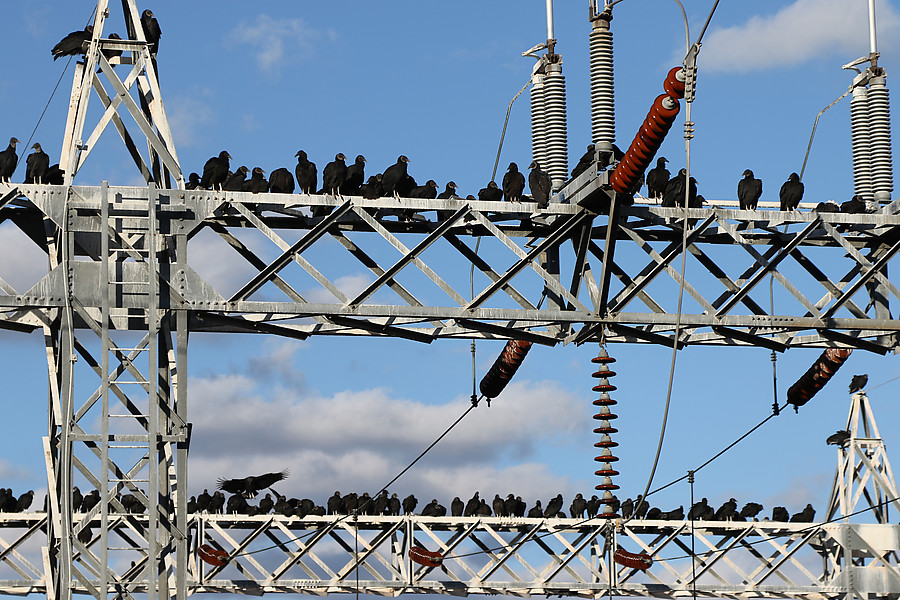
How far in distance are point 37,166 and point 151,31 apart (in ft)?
8.49

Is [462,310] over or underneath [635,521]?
over

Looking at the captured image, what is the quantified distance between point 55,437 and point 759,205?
1236 centimetres

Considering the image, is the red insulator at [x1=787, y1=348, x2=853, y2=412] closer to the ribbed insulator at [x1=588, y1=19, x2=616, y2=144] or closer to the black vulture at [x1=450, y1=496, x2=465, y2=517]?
the ribbed insulator at [x1=588, y1=19, x2=616, y2=144]

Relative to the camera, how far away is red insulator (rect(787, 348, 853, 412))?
27.2 meters

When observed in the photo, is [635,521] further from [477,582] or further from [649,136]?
[649,136]

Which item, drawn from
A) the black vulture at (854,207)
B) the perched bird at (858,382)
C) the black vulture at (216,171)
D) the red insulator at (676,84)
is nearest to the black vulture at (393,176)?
the black vulture at (216,171)

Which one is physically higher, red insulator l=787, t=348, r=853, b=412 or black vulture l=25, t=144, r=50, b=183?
black vulture l=25, t=144, r=50, b=183

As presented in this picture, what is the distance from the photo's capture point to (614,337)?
24.1 meters

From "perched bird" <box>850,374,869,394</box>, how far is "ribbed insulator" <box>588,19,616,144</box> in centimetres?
1932

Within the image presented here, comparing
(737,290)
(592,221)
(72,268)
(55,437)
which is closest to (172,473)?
(55,437)

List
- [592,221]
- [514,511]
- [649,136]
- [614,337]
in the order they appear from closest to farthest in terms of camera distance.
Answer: [649,136], [592,221], [614,337], [514,511]

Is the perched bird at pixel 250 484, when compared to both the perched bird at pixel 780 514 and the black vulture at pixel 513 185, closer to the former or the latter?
the black vulture at pixel 513 185

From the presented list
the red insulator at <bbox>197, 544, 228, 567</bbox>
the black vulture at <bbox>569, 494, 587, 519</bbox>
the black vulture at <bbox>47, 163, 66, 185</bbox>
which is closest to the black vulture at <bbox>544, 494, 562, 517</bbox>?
the black vulture at <bbox>569, 494, 587, 519</bbox>

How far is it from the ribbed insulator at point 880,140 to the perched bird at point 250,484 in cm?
1185
